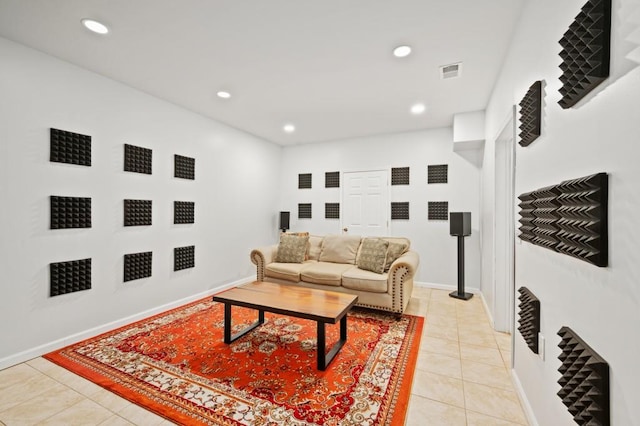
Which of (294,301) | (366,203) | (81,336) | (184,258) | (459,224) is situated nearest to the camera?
(294,301)

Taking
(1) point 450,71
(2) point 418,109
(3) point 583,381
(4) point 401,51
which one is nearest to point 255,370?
(3) point 583,381

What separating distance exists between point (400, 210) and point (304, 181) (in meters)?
2.02

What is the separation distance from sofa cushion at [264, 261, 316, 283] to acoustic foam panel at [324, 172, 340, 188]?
6.40ft

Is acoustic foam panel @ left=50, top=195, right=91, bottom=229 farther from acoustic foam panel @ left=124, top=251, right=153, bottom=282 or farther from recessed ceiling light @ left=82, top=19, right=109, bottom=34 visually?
recessed ceiling light @ left=82, top=19, right=109, bottom=34

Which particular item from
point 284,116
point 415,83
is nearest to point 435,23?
point 415,83

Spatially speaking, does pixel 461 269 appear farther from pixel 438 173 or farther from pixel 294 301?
pixel 294 301

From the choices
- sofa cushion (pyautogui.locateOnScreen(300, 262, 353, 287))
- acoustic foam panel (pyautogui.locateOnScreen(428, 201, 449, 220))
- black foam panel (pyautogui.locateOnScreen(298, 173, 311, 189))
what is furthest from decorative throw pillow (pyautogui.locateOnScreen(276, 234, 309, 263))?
acoustic foam panel (pyautogui.locateOnScreen(428, 201, 449, 220))

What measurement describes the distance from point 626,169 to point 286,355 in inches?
97.0

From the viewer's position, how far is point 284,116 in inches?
163

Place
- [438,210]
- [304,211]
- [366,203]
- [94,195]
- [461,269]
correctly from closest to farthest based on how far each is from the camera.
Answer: [94,195], [461,269], [438,210], [366,203], [304,211]

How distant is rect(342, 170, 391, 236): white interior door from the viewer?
5008 millimetres

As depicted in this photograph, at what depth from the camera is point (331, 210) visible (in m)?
5.45

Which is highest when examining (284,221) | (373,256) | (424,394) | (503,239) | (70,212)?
(70,212)

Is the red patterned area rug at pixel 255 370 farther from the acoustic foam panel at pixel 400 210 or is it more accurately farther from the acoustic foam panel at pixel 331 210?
the acoustic foam panel at pixel 331 210
